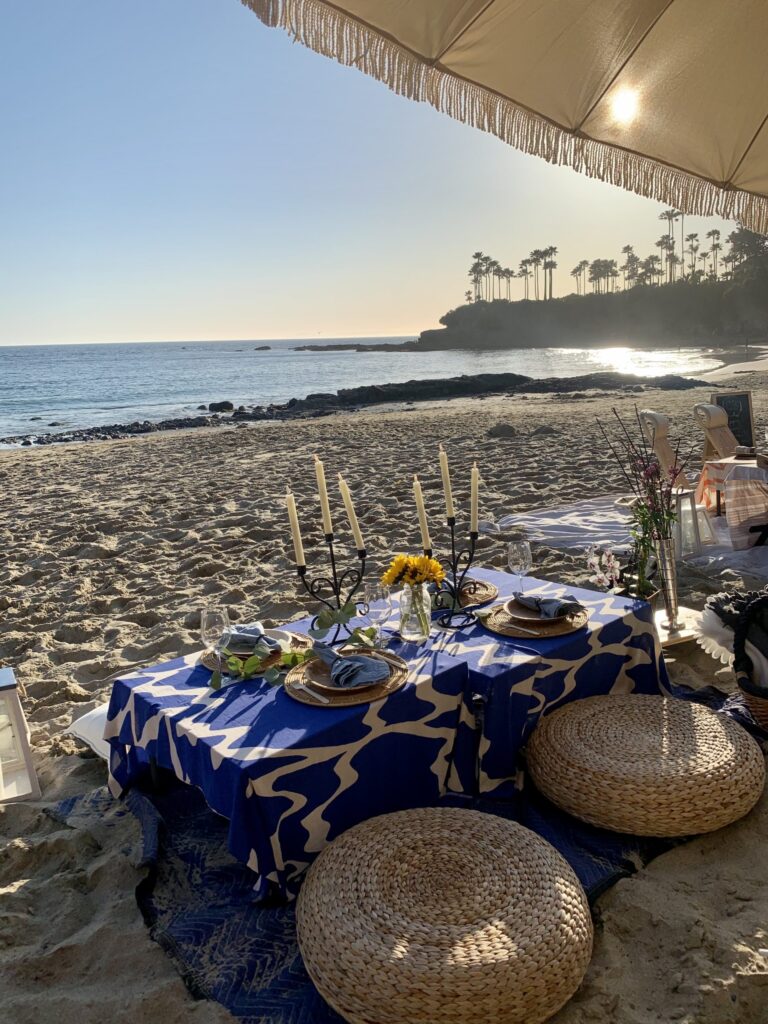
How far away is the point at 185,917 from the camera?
7.13ft

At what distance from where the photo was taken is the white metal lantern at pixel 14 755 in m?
2.89

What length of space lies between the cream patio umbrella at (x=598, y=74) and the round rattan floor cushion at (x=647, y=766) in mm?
2095

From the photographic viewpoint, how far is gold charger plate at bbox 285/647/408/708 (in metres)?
2.22

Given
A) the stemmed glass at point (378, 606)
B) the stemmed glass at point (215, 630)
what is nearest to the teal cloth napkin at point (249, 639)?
the stemmed glass at point (215, 630)

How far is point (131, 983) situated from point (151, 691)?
84 cm

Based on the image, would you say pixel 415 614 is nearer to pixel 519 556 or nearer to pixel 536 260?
pixel 519 556

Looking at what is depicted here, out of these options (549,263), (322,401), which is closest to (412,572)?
(322,401)

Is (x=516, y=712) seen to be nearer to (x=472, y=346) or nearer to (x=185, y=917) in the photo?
(x=185, y=917)

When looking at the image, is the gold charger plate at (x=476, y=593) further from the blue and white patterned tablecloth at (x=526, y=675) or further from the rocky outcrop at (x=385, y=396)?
the rocky outcrop at (x=385, y=396)

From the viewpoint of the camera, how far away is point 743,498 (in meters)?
5.55

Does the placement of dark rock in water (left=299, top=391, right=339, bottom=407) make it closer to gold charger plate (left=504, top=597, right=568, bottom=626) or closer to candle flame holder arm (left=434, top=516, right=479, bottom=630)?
candle flame holder arm (left=434, top=516, right=479, bottom=630)

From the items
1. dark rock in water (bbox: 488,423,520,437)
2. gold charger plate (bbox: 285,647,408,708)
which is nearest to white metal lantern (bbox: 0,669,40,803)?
gold charger plate (bbox: 285,647,408,708)

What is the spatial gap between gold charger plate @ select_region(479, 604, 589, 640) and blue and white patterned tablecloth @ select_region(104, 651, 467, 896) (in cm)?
32

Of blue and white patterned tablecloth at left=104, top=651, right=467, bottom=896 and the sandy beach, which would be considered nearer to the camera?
the sandy beach
